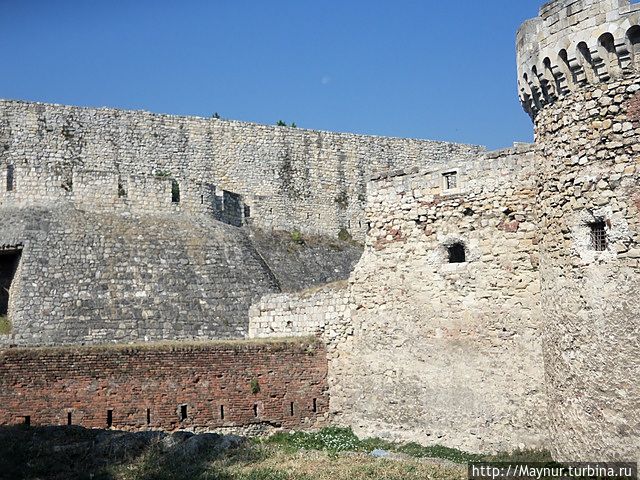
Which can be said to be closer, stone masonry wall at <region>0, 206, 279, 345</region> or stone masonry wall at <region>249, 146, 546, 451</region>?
stone masonry wall at <region>249, 146, 546, 451</region>

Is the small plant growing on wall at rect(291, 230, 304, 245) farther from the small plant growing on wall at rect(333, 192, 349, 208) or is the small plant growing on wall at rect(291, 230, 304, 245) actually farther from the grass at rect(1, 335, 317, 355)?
the grass at rect(1, 335, 317, 355)

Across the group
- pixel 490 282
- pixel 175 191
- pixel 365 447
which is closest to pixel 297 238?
pixel 175 191

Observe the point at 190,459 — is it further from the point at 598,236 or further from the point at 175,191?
the point at 175,191

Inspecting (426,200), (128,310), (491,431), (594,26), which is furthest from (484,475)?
(128,310)

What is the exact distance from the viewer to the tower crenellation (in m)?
13.3

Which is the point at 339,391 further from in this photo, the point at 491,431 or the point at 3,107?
the point at 3,107

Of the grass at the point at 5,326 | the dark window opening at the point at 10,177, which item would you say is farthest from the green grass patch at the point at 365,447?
the dark window opening at the point at 10,177

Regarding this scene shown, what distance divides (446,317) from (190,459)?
5.63 metres

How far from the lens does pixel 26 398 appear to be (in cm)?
1788

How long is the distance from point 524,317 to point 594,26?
5.32 m

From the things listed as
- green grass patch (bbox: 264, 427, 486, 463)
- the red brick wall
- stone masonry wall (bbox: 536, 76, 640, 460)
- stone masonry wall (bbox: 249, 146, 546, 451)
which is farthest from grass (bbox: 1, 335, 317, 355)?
stone masonry wall (bbox: 536, 76, 640, 460)

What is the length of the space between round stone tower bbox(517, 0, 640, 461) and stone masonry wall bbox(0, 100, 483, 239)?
1885 cm

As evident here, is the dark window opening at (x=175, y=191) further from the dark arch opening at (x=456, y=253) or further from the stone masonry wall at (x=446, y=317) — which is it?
the dark arch opening at (x=456, y=253)

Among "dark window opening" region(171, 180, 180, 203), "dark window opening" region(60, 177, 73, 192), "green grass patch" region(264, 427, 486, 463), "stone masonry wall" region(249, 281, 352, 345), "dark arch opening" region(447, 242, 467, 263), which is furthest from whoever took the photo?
"dark window opening" region(171, 180, 180, 203)
